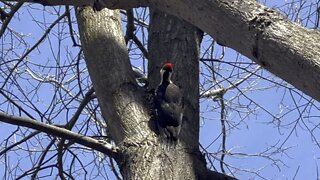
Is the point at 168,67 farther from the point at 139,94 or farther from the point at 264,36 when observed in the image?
the point at 264,36

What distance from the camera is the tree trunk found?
3242 mm

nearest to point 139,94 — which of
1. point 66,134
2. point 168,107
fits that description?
point 168,107

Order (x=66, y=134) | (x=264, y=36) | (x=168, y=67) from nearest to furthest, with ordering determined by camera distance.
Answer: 1. (x=264, y=36)
2. (x=66, y=134)
3. (x=168, y=67)

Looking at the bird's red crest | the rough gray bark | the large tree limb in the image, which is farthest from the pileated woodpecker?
the rough gray bark

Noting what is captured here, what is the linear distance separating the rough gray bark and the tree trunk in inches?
38.6

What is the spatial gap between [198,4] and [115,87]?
126 cm

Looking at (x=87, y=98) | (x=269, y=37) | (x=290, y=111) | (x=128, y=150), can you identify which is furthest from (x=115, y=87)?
(x=290, y=111)

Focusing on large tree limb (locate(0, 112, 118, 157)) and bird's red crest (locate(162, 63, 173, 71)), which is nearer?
large tree limb (locate(0, 112, 118, 157))

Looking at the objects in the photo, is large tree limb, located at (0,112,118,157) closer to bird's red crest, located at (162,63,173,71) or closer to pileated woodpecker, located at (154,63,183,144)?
pileated woodpecker, located at (154,63,183,144)

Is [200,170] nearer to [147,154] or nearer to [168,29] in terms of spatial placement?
[147,154]

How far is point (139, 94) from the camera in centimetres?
353

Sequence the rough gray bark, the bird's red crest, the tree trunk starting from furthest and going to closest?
the bird's red crest < the tree trunk < the rough gray bark

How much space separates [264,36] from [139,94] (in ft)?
4.82

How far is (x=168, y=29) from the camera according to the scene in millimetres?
3910
